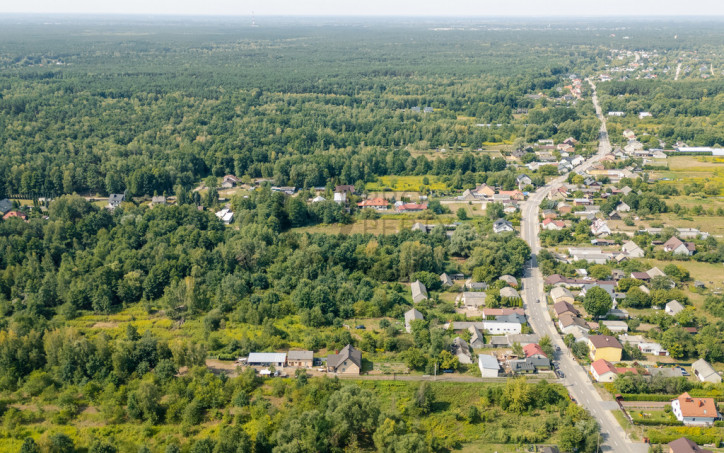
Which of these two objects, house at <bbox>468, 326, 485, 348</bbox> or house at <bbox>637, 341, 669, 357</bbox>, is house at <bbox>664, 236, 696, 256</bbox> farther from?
house at <bbox>468, 326, 485, 348</bbox>

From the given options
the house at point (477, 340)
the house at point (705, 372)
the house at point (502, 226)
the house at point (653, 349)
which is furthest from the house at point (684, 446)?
the house at point (502, 226)

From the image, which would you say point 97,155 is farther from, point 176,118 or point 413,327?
point 413,327

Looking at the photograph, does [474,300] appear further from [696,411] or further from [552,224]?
[552,224]

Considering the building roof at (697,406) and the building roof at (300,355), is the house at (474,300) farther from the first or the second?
the building roof at (697,406)

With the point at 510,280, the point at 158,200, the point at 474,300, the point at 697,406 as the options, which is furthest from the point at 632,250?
the point at 158,200

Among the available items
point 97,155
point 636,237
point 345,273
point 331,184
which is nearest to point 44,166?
point 97,155
